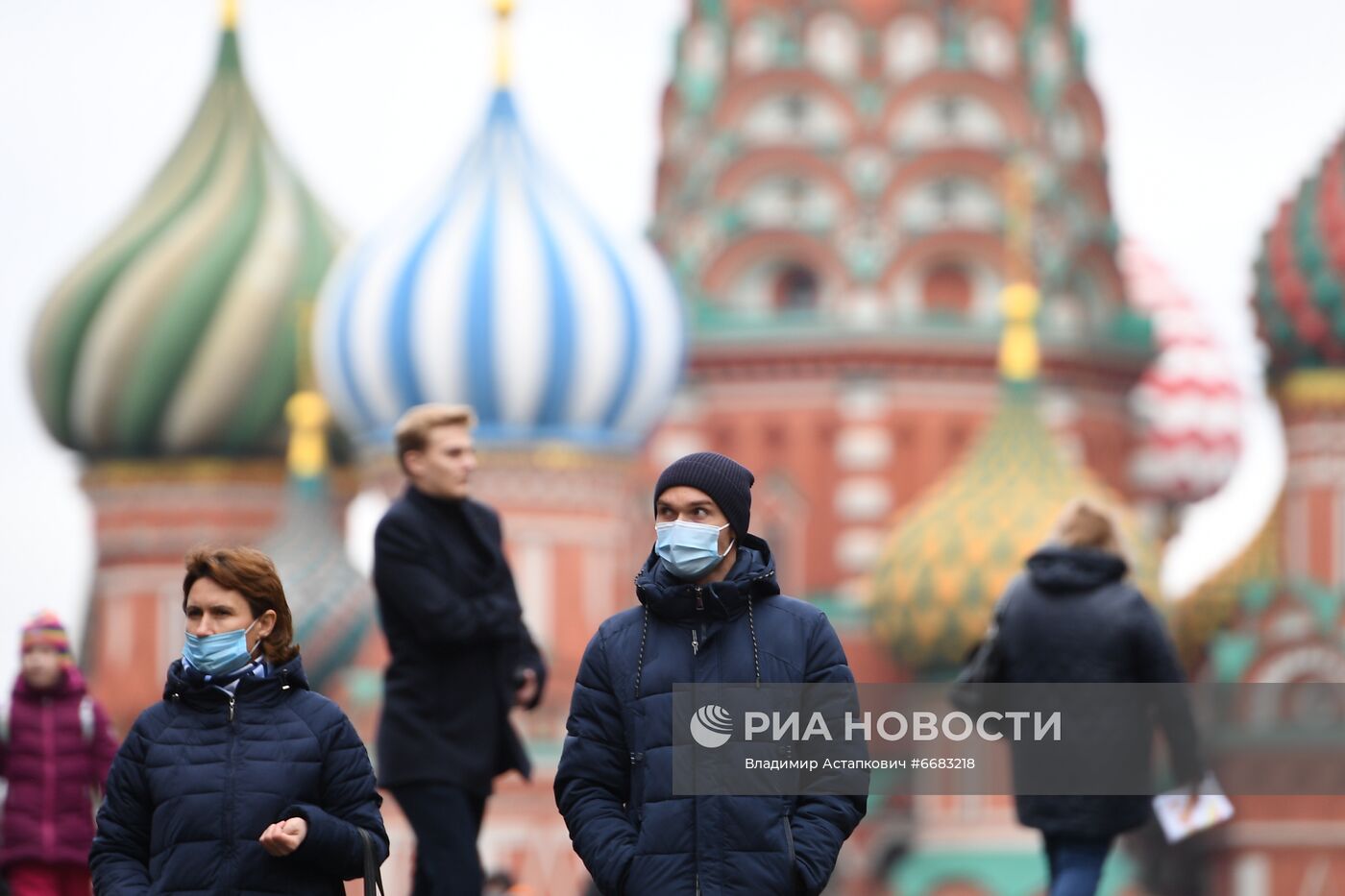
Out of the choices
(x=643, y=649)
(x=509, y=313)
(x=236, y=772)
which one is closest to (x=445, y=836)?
(x=236, y=772)

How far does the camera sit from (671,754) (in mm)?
6879

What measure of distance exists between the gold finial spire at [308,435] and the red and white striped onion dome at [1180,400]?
778cm

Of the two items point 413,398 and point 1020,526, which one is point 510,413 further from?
point 1020,526

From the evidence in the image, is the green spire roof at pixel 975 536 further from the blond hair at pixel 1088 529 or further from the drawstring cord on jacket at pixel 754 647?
the drawstring cord on jacket at pixel 754 647

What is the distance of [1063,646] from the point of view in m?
8.80

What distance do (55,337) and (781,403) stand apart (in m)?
7.07

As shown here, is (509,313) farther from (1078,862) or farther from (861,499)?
(1078,862)

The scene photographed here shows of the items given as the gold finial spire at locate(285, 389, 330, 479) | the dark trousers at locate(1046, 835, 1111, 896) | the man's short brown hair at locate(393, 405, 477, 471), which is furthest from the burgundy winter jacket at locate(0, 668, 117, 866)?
the gold finial spire at locate(285, 389, 330, 479)

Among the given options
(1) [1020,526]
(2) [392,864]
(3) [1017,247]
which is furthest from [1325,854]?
(2) [392,864]

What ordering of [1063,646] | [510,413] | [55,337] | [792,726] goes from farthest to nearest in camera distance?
[55,337], [510,413], [1063,646], [792,726]

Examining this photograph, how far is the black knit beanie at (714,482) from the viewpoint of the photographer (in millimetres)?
6906

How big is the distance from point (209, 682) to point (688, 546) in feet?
3.10

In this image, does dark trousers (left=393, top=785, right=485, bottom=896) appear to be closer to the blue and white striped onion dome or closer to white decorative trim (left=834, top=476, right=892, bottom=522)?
the blue and white striped onion dome

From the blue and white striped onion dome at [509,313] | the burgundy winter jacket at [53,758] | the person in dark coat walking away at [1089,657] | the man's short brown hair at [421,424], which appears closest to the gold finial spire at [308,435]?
the blue and white striped onion dome at [509,313]
